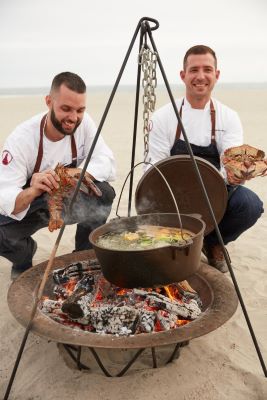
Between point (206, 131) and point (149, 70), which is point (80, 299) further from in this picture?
point (206, 131)

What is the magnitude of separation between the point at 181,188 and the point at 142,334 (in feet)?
4.93

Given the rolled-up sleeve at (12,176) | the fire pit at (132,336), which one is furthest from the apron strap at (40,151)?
the fire pit at (132,336)

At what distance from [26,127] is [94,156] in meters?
0.73

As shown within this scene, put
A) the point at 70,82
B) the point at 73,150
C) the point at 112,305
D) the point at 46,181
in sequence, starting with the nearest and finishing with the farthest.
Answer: the point at 112,305, the point at 46,181, the point at 70,82, the point at 73,150

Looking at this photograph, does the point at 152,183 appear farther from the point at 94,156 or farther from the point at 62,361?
the point at 62,361

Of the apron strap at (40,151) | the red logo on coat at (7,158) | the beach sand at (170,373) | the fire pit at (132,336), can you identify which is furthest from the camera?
the apron strap at (40,151)

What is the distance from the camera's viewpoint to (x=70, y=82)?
11.8ft

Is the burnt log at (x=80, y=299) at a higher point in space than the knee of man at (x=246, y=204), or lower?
lower

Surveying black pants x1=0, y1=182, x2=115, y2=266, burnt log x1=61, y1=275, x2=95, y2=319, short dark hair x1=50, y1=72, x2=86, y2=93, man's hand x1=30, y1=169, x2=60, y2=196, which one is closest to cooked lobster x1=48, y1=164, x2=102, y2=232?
man's hand x1=30, y1=169, x2=60, y2=196

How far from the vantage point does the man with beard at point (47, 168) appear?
141 inches

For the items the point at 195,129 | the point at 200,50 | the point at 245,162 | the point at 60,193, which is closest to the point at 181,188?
the point at 245,162

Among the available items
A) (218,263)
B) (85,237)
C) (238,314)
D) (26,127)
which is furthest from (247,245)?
(26,127)

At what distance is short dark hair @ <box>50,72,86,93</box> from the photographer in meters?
3.58

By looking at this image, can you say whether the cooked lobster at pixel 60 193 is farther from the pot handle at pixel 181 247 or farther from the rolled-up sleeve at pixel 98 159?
the pot handle at pixel 181 247
